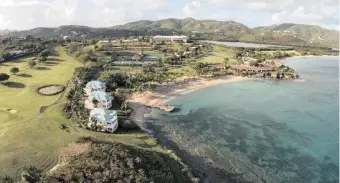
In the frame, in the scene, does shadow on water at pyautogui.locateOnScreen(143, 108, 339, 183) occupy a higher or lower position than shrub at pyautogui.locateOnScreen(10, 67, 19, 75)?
lower

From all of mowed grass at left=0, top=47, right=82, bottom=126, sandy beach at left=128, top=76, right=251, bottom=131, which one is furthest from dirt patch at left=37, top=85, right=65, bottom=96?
sandy beach at left=128, top=76, right=251, bottom=131

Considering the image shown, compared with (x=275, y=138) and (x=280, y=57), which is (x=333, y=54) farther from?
(x=275, y=138)

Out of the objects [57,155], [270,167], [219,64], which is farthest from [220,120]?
[219,64]

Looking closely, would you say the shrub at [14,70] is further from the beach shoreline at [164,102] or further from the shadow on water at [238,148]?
the shadow on water at [238,148]

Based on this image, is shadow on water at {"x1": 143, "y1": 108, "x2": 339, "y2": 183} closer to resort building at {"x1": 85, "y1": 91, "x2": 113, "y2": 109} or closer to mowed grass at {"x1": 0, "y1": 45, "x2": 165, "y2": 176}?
mowed grass at {"x1": 0, "y1": 45, "x2": 165, "y2": 176}

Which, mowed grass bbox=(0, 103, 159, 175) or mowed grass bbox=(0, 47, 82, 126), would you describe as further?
mowed grass bbox=(0, 47, 82, 126)

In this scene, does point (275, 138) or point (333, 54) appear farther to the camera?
point (333, 54)

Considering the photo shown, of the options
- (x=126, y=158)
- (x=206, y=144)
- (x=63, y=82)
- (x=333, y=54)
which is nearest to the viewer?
(x=126, y=158)

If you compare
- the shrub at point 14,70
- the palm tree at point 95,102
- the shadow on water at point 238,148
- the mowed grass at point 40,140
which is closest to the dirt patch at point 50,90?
the mowed grass at point 40,140
